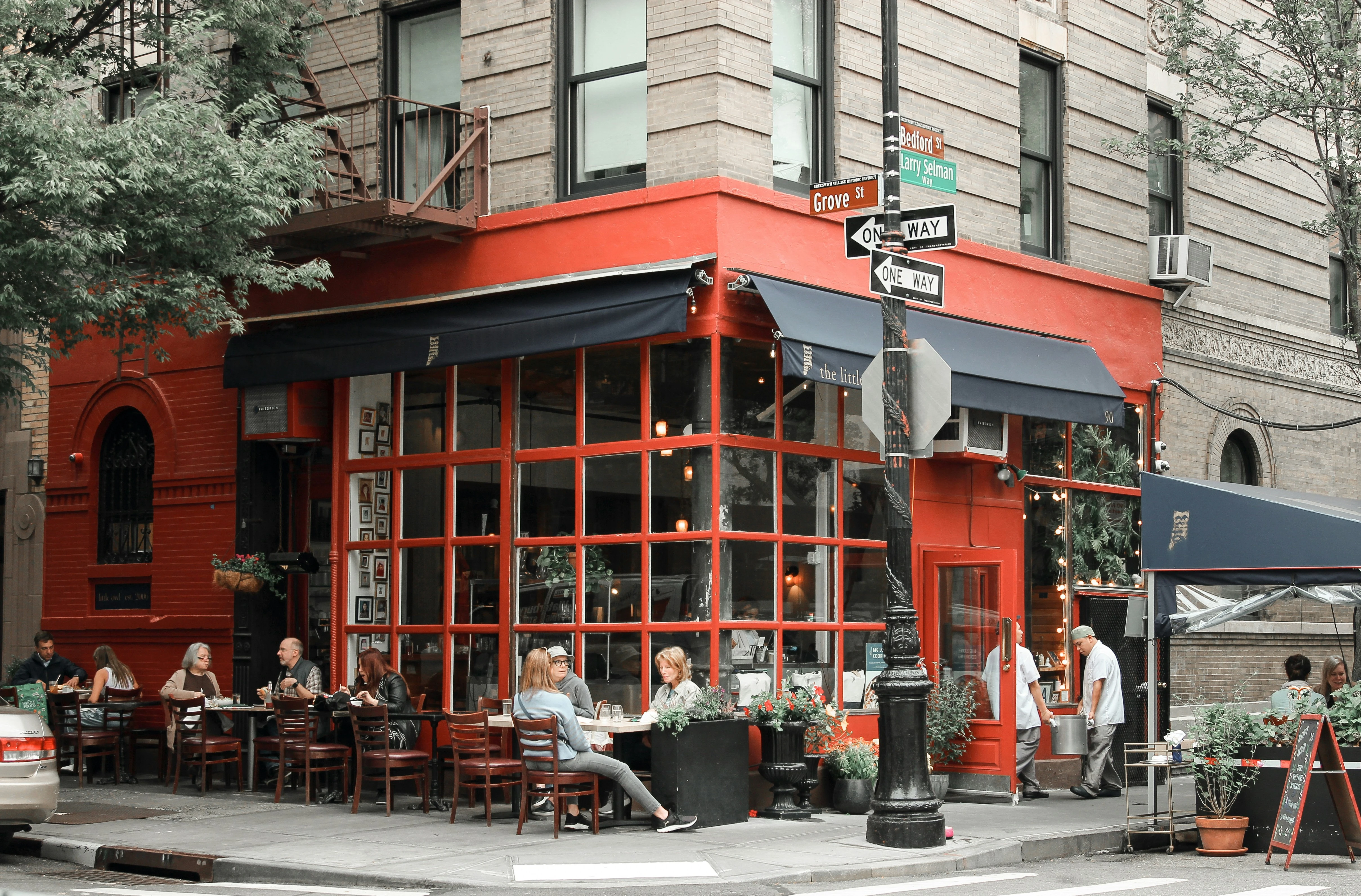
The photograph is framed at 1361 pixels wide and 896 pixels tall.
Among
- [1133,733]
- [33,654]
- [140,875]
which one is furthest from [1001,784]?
[33,654]

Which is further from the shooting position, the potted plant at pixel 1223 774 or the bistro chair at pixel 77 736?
the bistro chair at pixel 77 736

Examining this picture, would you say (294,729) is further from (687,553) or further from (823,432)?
(823,432)

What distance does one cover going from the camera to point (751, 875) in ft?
33.6

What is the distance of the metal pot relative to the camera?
16047 millimetres

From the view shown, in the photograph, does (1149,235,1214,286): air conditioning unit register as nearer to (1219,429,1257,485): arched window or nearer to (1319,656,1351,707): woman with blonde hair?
(1219,429,1257,485): arched window

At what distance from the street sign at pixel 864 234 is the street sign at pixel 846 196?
0.43 ft

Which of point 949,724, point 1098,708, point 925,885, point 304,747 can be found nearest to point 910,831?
point 925,885

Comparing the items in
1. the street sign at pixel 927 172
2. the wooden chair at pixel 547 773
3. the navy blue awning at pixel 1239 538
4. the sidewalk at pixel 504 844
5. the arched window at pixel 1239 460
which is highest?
the street sign at pixel 927 172

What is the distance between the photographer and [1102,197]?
18000 millimetres

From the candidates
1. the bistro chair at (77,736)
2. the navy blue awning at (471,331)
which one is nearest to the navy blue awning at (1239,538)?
the navy blue awning at (471,331)

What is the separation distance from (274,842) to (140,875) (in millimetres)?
1001

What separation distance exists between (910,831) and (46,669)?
36.2 ft

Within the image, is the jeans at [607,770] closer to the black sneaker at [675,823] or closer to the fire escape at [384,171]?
the black sneaker at [675,823]

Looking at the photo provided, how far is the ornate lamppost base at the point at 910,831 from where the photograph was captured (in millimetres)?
11219
